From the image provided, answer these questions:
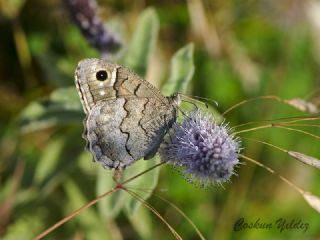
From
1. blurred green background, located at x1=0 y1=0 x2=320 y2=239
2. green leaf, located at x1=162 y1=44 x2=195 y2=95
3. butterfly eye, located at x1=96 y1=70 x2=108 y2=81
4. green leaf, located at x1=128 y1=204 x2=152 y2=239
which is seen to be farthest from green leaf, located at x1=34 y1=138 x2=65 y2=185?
butterfly eye, located at x1=96 y1=70 x2=108 y2=81

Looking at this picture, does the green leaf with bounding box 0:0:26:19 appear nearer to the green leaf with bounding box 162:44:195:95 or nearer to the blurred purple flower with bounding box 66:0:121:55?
the blurred purple flower with bounding box 66:0:121:55

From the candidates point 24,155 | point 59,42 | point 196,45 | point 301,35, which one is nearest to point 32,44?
point 59,42

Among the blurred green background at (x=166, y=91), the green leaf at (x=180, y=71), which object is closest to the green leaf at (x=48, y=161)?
the blurred green background at (x=166, y=91)

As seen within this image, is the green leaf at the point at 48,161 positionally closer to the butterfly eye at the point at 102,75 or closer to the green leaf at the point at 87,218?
the green leaf at the point at 87,218

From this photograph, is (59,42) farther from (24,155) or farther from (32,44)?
(24,155)

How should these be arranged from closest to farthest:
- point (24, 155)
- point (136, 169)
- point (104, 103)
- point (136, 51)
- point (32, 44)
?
point (104, 103) < point (136, 169) < point (136, 51) < point (24, 155) < point (32, 44)
